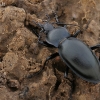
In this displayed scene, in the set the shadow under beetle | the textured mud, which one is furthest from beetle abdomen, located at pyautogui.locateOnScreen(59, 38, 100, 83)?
the textured mud

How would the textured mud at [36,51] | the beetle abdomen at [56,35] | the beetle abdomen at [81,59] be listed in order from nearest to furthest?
the textured mud at [36,51] < the beetle abdomen at [81,59] < the beetle abdomen at [56,35]

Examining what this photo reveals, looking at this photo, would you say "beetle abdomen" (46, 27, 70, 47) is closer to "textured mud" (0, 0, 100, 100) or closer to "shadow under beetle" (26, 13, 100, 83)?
"shadow under beetle" (26, 13, 100, 83)

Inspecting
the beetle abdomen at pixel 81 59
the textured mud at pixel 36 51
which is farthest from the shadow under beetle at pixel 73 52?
the textured mud at pixel 36 51

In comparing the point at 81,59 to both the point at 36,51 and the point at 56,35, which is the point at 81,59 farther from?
the point at 56,35

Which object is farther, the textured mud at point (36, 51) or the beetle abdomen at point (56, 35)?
the beetle abdomen at point (56, 35)

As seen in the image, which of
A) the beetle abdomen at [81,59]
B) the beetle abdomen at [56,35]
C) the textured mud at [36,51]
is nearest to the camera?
the textured mud at [36,51]

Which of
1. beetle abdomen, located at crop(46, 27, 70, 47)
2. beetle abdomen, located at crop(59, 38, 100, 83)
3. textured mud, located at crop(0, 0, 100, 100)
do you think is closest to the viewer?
textured mud, located at crop(0, 0, 100, 100)

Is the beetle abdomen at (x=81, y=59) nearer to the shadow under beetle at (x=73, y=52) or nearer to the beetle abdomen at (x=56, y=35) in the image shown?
the shadow under beetle at (x=73, y=52)

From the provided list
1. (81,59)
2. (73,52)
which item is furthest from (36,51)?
(81,59)
